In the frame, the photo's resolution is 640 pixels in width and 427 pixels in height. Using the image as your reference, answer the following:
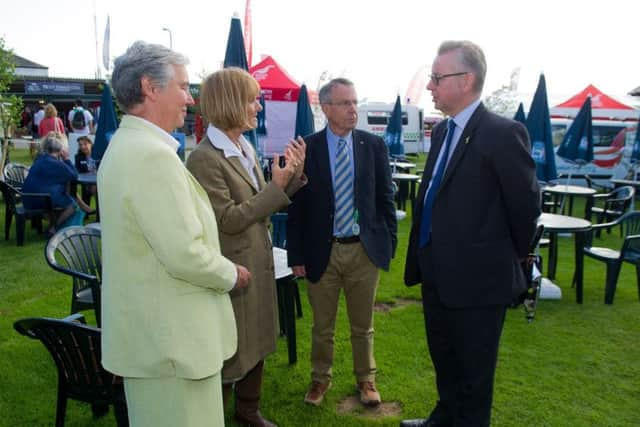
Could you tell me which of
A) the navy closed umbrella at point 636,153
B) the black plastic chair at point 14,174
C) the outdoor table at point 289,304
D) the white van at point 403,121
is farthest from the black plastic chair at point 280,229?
the white van at point 403,121

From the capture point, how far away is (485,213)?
7.48ft

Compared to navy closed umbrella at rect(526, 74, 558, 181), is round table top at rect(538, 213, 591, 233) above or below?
below

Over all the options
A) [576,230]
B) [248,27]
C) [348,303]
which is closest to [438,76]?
[348,303]

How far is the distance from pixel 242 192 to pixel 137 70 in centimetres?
93

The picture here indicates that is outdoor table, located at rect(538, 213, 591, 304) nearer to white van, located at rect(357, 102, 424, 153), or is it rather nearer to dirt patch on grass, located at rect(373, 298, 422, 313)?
dirt patch on grass, located at rect(373, 298, 422, 313)

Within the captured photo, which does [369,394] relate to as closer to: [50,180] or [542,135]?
[542,135]

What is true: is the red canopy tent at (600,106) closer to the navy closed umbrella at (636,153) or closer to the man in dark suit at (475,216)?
the navy closed umbrella at (636,153)

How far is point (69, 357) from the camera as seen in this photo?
2.38m

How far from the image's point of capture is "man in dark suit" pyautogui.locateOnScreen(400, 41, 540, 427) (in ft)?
7.27

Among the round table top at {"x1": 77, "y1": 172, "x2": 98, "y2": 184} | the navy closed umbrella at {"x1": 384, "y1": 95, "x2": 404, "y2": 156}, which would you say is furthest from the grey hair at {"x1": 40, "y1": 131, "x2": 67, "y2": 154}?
the navy closed umbrella at {"x1": 384, "y1": 95, "x2": 404, "y2": 156}

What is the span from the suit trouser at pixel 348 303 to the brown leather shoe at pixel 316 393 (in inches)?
1.3

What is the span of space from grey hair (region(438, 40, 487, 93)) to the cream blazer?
149cm

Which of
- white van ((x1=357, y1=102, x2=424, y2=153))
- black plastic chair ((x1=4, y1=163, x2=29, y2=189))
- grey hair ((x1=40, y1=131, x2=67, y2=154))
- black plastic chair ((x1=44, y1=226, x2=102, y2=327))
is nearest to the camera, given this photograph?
black plastic chair ((x1=44, y1=226, x2=102, y2=327))

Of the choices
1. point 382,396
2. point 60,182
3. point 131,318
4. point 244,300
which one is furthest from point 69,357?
point 60,182
